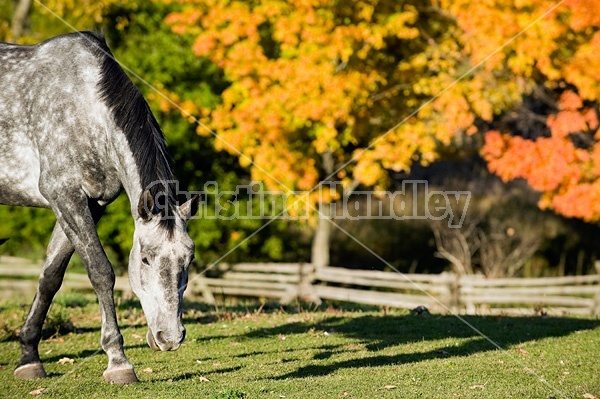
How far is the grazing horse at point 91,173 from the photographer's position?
5309 mm

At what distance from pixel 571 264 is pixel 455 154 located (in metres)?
6.83

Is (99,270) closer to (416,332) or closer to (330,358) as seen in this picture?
(330,358)

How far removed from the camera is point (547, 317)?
32.4 ft

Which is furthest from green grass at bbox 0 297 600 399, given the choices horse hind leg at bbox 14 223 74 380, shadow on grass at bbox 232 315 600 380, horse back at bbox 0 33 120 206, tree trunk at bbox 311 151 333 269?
tree trunk at bbox 311 151 333 269

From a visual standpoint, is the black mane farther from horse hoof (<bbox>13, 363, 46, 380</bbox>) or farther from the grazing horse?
horse hoof (<bbox>13, 363, 46, 380</bbox>)

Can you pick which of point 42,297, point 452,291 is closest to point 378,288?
point 452,291

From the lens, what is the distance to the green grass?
5.63 m

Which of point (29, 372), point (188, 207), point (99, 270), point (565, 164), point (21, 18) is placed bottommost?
point (29, 372)

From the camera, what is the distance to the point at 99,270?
228 inches

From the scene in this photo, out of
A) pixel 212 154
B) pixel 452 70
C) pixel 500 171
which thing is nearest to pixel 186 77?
pixel 212 154

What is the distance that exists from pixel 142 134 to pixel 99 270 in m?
1.13

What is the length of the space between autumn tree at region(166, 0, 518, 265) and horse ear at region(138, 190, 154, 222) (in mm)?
8602

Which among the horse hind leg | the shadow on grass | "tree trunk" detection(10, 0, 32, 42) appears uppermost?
"tree trunk" detection(10, 0, 32, 42)

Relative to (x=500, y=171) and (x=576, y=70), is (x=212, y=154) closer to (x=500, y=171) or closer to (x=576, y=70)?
(x=500, y=171)
